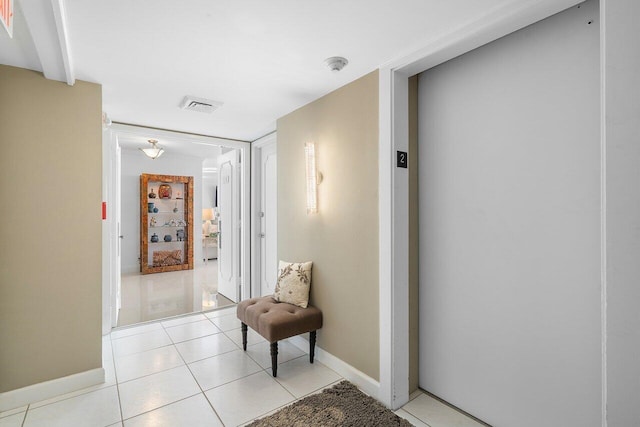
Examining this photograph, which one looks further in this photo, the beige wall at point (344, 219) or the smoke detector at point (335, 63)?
the beige wall at point (344, 219)

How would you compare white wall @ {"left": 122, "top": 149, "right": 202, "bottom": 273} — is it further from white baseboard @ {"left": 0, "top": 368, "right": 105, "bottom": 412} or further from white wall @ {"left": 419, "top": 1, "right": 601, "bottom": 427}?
white wall @ {"left": 419, "top": 1, "right": 601, "bottom": 427}

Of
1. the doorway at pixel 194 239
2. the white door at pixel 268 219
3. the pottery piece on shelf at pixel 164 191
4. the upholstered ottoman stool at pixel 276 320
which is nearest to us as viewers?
the upholstered ottoman stool at pixel 276 320

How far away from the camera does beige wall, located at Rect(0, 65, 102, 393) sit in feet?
7.36

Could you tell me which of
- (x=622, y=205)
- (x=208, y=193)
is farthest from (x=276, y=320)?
(x=208, y=193)

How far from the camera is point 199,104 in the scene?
3016mm

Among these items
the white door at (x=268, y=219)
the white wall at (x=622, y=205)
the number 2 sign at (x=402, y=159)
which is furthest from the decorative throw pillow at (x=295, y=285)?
the white wall at (x=622, y=205)

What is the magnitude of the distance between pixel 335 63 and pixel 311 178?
1.02 metres

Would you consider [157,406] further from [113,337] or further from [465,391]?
[465,391]

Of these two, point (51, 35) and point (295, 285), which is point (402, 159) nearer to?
point (295, 285)

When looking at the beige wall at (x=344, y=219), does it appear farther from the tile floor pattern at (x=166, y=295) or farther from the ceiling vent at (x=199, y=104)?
the tile floor pattern at (x=166, y=295)

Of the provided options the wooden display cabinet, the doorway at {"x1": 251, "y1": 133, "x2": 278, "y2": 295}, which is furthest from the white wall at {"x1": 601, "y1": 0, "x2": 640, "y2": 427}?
the wooden display cabinet

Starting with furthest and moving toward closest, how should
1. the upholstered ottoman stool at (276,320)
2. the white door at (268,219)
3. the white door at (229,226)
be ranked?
the white door at (229,226) → the white door at (268,219) → the upholstered ottoman stool at (276,320)

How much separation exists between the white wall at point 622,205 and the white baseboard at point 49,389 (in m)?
3.24

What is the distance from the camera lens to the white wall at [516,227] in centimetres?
159
